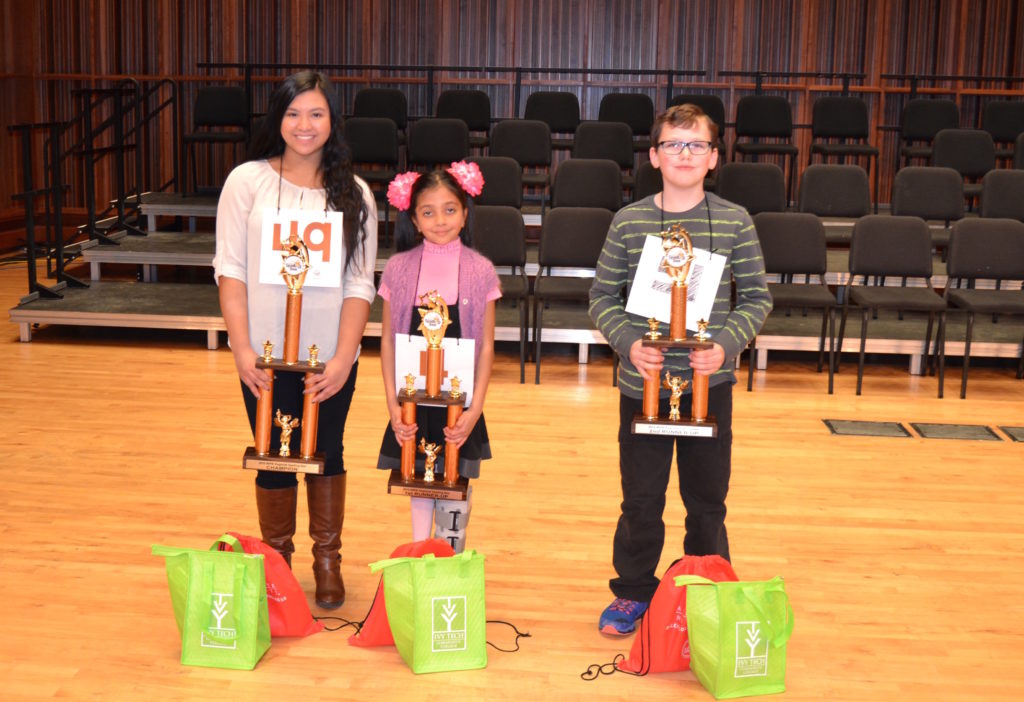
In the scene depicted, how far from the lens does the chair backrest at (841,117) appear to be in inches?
328

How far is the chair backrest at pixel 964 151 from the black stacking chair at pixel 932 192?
1026mm

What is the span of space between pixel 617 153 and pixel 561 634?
16.9 ft

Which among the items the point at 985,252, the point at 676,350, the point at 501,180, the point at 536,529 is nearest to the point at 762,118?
the point at 501,180

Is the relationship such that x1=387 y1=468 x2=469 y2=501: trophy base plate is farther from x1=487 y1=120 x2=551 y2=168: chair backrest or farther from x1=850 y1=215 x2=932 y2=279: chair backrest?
x1=487 y1=120 x2=551 y2=168: chair backrest

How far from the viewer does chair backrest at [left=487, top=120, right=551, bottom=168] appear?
7676 millimetres

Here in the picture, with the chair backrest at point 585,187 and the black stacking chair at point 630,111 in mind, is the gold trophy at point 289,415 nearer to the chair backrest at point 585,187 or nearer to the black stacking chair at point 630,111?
the chair backrest at point 585,187

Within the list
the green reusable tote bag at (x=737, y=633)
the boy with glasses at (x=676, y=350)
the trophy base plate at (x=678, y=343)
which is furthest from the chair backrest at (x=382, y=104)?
the green reusable tote bag at (x=737, y=633)

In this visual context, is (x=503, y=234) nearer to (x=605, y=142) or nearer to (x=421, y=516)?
(x=605, y=142)

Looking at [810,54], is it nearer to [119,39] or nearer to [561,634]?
[119,39]

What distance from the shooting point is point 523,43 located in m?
9.53

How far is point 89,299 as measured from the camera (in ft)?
21.4

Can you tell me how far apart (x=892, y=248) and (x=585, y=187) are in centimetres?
179

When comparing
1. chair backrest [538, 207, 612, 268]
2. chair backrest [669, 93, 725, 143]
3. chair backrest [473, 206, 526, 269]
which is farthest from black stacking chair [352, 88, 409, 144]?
chair backrest [538, 207, 612, 268]

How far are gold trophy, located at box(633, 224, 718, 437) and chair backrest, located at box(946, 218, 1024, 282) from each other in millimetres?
3706
